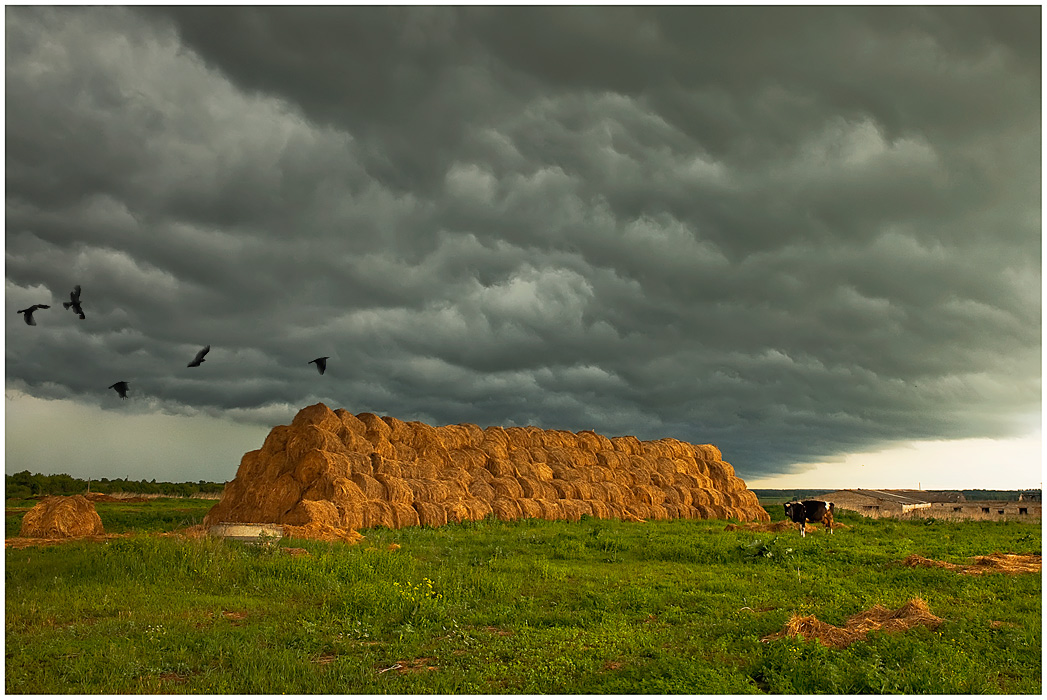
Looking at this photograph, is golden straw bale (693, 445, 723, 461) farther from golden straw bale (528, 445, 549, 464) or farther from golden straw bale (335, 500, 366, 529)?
golden straw bale (335, 500, 366, 529)

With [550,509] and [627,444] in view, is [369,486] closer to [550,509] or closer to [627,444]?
[550,509]

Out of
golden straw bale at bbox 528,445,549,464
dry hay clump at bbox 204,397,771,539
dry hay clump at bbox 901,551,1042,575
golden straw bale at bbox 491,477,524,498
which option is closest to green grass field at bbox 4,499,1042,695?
dry hay clump at bbox 901,551,1042,575

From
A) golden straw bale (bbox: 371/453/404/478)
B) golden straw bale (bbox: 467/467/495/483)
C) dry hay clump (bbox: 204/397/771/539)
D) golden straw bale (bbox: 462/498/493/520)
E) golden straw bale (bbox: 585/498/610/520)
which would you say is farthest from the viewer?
golden straw bale (bbox: 585/498/610/520)

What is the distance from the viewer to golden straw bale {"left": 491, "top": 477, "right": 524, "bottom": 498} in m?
38.8

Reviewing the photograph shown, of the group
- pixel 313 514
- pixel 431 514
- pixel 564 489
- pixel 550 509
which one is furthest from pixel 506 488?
pixel 313 514

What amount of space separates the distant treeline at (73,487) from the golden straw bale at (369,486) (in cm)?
3534

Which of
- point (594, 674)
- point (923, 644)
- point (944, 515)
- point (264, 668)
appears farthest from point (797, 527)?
point (264, 668)

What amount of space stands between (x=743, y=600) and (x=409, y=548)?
12.0 meters

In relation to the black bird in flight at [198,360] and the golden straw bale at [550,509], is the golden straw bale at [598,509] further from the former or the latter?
the black bird in flight at [198,360]

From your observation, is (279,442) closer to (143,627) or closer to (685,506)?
(143,627)

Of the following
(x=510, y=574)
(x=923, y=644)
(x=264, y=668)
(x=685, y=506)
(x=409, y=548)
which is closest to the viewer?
(x=264, y=668)

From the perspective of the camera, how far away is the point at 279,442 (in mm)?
34062

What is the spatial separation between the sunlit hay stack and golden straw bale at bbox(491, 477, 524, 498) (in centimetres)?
1967

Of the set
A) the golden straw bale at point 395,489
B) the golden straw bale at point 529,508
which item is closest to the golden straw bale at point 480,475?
the golden straw bale at point 529,508
